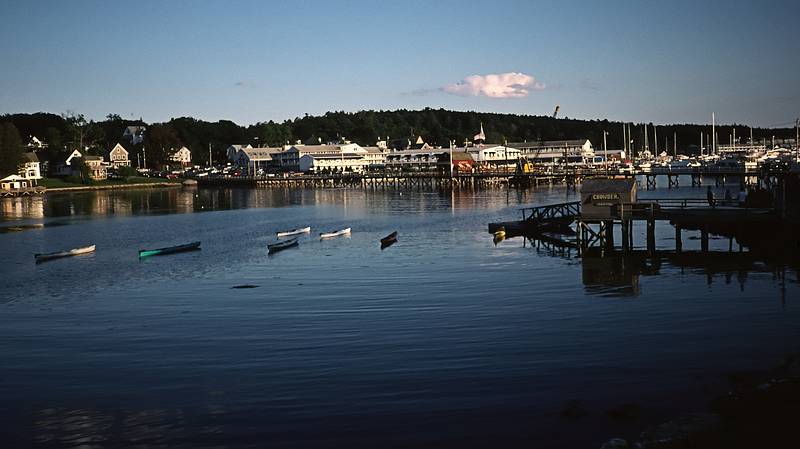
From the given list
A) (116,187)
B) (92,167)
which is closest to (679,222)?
(116,187)

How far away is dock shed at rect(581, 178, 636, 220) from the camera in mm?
44562

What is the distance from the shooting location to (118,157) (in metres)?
198

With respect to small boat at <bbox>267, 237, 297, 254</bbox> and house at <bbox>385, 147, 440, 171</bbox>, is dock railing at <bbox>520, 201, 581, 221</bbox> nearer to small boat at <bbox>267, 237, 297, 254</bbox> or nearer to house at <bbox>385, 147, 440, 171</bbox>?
small boat at <bbox>267, 237, 297, 254</bbox>

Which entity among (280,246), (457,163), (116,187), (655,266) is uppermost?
(457,163)

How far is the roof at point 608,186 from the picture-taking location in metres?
44.6

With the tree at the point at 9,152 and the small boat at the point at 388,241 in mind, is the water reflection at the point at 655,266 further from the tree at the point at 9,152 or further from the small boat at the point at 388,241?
the tree at the point at 9,152

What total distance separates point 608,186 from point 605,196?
0.63m

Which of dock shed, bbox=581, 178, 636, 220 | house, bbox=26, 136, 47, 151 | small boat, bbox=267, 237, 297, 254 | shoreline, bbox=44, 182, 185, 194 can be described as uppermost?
house, bbox=26, 136, 47, 151

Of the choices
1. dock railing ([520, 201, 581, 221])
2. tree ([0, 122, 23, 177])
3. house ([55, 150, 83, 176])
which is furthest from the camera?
house ([55, 150, 83, 176])

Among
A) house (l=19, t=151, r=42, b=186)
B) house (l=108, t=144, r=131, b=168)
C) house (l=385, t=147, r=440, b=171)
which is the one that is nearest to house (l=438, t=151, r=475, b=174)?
house (l=385, t=147, r=440, b=171)

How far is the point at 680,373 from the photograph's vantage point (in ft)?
67.1

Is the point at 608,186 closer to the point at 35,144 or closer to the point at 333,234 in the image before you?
the point at 333,234

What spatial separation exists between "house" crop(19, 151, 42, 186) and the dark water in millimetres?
112564

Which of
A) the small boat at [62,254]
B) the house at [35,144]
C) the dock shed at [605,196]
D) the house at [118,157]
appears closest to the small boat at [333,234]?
the small boat at [62,254]
